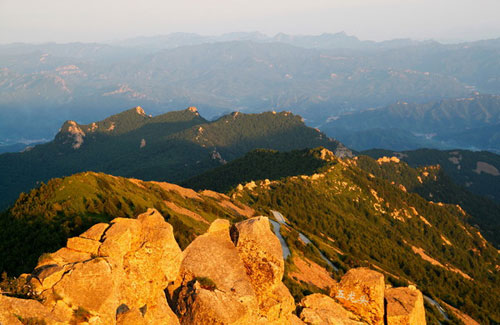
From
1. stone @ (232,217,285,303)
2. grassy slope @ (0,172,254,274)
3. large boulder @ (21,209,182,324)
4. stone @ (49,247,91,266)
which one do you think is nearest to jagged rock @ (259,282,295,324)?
stone @ (232,217,285,303)

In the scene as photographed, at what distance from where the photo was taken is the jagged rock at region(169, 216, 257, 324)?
25.4 metres

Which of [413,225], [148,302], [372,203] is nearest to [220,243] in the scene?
[148,302]

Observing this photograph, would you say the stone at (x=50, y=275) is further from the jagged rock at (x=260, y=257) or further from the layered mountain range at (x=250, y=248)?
the jagged rock at (x=260, y=257)

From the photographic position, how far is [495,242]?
198m

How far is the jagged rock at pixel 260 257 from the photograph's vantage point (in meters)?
31.0

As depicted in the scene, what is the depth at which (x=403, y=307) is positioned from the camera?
3672 cm

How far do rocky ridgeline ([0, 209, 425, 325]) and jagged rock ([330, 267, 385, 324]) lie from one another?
0.33 ft

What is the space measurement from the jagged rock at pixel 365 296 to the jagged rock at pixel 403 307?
107cm

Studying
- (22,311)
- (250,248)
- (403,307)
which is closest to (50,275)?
(22,311)

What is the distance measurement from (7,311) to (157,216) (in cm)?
1339

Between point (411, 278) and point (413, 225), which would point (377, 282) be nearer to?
point (411, 278)

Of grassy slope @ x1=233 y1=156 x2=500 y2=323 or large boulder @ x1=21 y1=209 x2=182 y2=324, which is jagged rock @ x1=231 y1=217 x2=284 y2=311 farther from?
grassy slope @ x1=233 y1=156 x2=500 y2=323

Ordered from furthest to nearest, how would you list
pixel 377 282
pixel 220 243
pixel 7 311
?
pixel 377 282, pixel 220 243, pixel 7 311

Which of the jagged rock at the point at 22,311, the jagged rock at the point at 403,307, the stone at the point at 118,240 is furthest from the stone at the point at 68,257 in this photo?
the jagged rock at the point at 403,307
